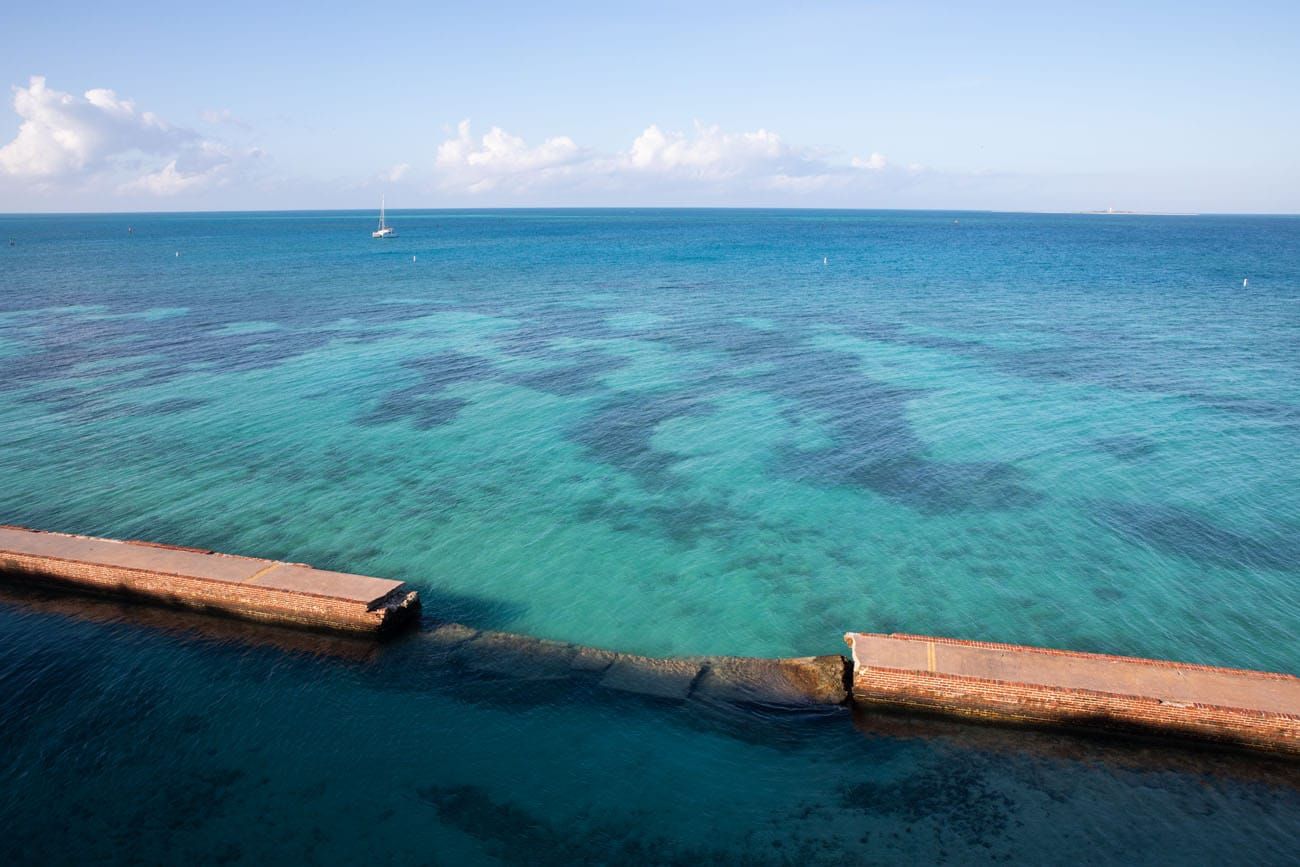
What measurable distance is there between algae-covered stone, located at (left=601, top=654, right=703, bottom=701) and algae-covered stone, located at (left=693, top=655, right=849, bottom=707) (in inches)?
13.4

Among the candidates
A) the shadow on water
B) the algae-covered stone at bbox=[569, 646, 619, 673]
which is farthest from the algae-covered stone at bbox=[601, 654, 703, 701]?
the shadow on water

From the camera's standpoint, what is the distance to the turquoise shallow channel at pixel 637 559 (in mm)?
13719

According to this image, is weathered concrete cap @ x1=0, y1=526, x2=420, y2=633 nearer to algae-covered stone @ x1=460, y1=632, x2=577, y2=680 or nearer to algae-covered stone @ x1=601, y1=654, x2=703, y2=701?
algae-covered stone @ x1=460, y1=632, x2=577, y2=680

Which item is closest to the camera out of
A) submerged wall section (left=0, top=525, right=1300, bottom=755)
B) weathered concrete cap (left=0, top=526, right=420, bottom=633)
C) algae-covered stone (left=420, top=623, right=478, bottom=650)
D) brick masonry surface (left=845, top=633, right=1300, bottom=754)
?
brick masonry surface (left=845, top=633, right=1300, bottom=754)

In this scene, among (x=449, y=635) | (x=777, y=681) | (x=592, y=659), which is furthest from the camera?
(x=449, y=635)

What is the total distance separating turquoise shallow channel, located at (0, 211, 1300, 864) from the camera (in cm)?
1372

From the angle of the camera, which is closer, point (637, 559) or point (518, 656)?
point (518, 656)

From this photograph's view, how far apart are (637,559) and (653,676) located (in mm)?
5606

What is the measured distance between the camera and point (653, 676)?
17500 mm

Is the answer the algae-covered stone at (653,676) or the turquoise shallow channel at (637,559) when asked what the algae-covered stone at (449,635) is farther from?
the algae-covered stone at (653,676)

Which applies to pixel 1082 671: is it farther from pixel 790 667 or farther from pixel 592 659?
pixel 592 659

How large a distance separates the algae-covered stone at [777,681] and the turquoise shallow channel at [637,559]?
667 mm

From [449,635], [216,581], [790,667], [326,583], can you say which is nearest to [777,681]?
[790,667]

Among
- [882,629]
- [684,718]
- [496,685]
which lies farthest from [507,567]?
[882,629]
